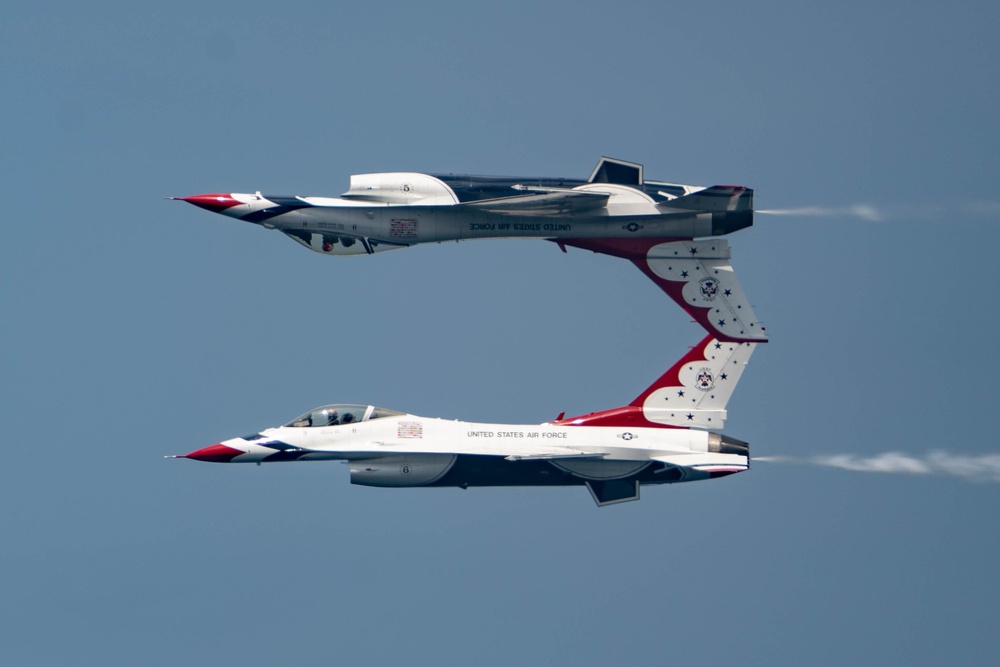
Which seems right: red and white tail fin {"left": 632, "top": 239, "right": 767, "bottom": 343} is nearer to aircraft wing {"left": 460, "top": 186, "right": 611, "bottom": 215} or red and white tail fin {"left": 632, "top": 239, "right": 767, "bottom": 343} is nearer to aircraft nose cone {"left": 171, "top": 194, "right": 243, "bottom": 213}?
aircraft wing {"left": 460, "top": 186, "right": 611, "bottom": 215}

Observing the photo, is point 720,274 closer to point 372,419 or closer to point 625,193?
point 625,193

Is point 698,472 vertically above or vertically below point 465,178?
below

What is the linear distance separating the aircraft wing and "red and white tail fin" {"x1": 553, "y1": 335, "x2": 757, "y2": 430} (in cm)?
459

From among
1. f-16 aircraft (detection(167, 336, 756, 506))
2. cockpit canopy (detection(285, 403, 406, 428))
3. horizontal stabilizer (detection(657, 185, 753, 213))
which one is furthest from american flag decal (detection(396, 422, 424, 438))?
horizontal stabilizer (detection(657, 185, 753, 213))

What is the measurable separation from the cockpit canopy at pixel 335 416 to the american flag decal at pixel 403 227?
420 cm

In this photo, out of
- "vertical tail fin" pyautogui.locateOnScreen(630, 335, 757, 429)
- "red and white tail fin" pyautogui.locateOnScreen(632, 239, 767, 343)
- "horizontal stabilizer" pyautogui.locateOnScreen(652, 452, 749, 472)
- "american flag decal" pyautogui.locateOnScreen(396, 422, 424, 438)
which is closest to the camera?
"horizontal stabilizer" pyautogui.locateOnScreen(652, 452, 749, 472)

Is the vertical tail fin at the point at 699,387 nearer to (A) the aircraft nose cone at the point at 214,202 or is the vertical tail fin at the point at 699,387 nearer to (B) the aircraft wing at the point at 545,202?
(B) the aircraft wing at the point at 545,202

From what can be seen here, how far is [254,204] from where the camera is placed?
58156 mm

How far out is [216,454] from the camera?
190 feet

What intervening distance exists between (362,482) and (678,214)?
32.1 ft

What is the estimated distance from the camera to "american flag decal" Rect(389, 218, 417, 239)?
5756cm

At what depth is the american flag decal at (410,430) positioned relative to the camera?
5728 cm

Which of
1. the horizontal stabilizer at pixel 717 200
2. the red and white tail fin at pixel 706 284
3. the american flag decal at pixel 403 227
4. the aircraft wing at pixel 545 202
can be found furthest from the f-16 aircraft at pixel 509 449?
the aircraft wing at pixel 545 202

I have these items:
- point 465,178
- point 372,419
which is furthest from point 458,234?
point 372,419
